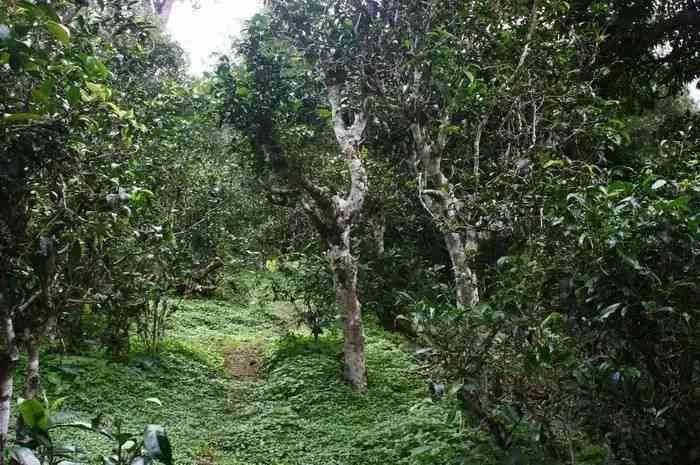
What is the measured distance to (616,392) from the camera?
3818mm

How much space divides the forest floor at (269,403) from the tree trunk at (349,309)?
250 millimetres

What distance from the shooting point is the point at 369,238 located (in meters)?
13.0

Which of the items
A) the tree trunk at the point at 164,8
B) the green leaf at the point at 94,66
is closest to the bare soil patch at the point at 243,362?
the green leaf at the point at 94,66

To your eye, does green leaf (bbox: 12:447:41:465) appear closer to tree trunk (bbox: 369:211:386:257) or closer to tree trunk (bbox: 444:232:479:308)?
tree trunk (bbox: 444:232:479:308)

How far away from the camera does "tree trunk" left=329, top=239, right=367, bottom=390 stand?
338 inches

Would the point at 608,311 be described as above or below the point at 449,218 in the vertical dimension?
below

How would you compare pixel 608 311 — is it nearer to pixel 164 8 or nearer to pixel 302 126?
pixel 302 126

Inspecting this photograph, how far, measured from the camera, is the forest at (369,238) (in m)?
3.59

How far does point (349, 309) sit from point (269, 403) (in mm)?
1695

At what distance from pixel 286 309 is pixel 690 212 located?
1280 centimetres

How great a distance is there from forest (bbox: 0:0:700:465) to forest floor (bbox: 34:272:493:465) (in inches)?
1.9

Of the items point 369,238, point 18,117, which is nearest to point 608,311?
point 18,117

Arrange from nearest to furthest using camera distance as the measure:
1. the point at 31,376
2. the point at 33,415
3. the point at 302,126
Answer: the point at 33,415 → the point at 31,376 → the point at 302,126

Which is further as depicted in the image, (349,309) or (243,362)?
(243,362)
